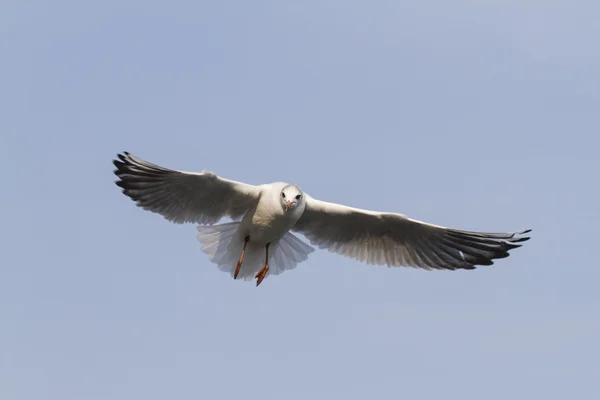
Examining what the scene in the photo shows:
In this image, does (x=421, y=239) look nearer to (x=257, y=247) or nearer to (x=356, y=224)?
(x=356, y=224)

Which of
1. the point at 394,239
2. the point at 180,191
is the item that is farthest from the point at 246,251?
the point at 394,239

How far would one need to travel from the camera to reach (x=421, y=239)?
1452 cm

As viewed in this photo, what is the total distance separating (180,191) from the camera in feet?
45.1

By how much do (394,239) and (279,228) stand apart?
1.77 m

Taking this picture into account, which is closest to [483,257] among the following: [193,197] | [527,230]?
[527,230]

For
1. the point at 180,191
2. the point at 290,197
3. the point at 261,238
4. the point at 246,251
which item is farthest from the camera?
the point at 246,251

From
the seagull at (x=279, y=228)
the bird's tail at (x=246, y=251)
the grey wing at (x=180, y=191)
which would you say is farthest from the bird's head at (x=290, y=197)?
→ the bird's tail at (x=246, y=251)

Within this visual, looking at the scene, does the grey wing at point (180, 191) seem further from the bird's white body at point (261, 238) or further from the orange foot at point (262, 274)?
the orange foot at point (262, 274)

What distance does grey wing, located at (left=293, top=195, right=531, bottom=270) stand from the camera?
14.2m

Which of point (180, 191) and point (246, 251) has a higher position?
point (180, 191)

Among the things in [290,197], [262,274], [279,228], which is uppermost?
[290,197]

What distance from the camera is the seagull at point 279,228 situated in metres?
13.6

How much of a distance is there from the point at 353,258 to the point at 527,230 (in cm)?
248

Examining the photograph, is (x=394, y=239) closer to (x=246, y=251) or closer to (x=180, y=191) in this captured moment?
(x=246, y=251)
